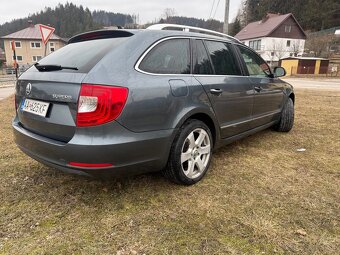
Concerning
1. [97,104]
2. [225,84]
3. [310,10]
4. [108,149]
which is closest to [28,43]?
[310,10]

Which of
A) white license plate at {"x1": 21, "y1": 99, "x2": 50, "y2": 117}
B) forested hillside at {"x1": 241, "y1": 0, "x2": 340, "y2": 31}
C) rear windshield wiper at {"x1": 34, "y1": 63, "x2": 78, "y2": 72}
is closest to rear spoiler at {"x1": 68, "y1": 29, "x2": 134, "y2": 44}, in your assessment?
rear windshield wiper at {"x1": 34, "y1": 63, "x2": 78, "y2": 72}

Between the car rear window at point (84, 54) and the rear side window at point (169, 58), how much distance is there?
0.30 meters

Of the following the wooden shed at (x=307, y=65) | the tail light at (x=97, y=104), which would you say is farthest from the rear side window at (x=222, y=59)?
the wooden shed at (x=307, y=65)

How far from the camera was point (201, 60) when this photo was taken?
123 inches

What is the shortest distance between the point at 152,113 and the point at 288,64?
39.1 metres

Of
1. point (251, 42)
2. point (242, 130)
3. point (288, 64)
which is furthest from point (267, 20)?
point (242, 130)

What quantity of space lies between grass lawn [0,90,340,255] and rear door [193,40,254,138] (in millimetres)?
574

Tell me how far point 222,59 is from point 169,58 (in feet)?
3.26

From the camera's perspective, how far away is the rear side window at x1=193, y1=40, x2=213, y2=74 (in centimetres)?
305

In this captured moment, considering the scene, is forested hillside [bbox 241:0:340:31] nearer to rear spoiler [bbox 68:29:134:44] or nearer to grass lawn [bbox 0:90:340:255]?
grass lawn [bbox 0:90:340:255]

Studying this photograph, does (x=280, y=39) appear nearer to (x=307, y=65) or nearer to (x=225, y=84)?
(x=307, y=65)

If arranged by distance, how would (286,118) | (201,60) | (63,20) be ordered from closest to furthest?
1. (201,60)
2. (286,118)
3. (63,20)

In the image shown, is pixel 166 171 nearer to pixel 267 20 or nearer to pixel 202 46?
pixel 202 46

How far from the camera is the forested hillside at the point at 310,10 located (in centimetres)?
5647
